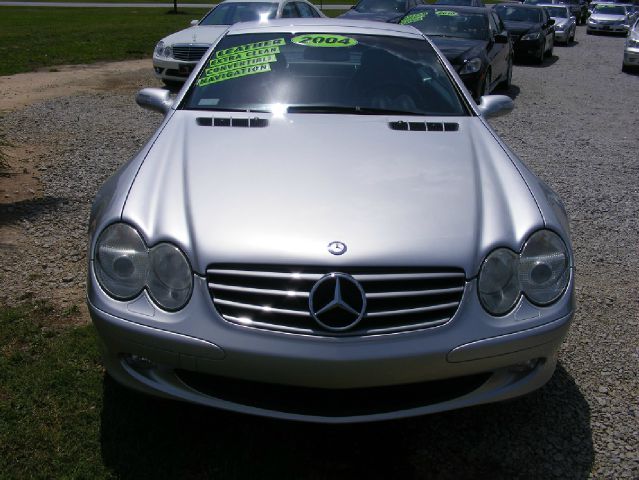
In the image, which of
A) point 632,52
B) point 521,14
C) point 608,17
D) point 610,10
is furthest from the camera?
point 610,10

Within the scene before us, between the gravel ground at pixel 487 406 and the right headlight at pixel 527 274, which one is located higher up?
the right headlight at pixel 527 274

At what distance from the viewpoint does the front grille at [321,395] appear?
253 centimetres

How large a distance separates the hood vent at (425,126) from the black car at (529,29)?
43.5 ft

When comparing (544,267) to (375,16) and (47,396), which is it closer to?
(47,396)

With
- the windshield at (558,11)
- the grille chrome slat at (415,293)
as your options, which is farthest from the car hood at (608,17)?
the grille chrome slat at (415,293)

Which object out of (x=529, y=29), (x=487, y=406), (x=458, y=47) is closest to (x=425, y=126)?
(x=487, y=406)

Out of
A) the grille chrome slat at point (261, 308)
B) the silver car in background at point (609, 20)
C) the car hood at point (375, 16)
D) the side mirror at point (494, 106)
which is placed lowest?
the silver car in background at point (609, 20)

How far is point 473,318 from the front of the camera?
2.49m

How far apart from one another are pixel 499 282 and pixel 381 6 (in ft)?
47.1

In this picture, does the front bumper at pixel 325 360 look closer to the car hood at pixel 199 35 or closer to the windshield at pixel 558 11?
the car hood at pixel 199 35

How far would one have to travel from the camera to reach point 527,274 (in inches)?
103

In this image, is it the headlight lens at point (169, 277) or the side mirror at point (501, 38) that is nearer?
the headlight lens at point (169, 277)

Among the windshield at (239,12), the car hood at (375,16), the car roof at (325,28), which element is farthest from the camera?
the car hood at (375,16)

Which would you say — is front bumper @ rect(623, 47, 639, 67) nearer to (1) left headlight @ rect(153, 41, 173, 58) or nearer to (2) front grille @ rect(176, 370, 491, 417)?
(1) left headlight @ rect(153, 41, 173, 58)
